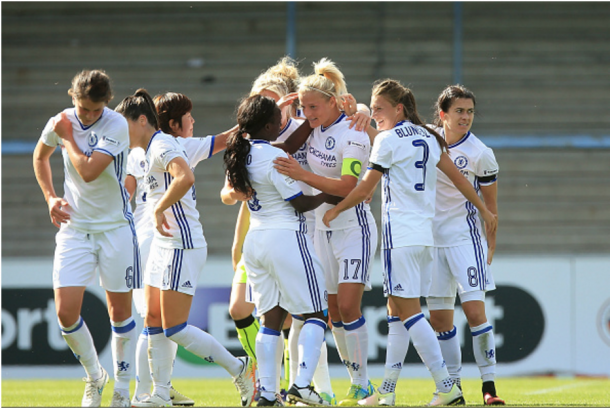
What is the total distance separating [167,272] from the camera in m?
4.63

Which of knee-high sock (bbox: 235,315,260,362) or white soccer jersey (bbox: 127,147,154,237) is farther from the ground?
white soccer jersey (bbox: 127,147,154,237)

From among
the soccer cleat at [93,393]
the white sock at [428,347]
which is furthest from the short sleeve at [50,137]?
the white sock at [428,347]

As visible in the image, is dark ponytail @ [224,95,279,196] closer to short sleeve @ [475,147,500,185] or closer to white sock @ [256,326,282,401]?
white sock @ [256,326,282,401]

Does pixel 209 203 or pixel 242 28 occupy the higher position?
pixel 242 28

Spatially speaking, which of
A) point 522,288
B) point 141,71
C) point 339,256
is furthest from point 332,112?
point 141,71

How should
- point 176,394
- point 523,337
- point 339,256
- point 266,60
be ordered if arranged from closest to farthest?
point 339,256, point 176,394, point 523,337, point 266,60

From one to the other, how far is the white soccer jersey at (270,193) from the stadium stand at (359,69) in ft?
30.0

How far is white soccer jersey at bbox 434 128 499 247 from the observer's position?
5.21 meters

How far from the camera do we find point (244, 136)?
4555 mm

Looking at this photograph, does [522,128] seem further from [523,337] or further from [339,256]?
[339,256]

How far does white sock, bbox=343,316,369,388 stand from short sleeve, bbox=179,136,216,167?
4.75ft

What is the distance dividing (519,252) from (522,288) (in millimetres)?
4469

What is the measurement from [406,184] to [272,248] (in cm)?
92

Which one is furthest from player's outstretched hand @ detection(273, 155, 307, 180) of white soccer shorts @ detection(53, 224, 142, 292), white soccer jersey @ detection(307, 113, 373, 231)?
white soccer shorts @ detection(53, 224, 142, 292)
